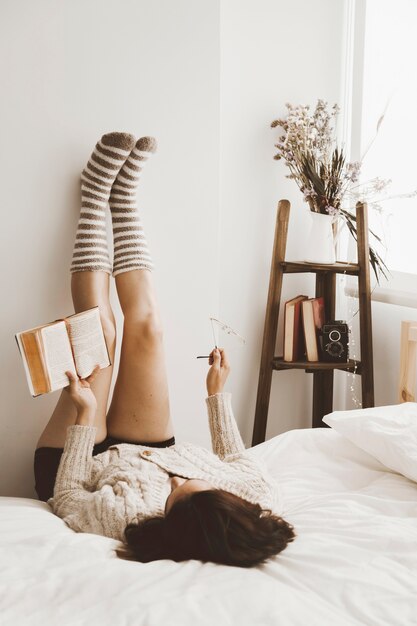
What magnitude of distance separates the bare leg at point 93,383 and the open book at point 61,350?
0.44 ft


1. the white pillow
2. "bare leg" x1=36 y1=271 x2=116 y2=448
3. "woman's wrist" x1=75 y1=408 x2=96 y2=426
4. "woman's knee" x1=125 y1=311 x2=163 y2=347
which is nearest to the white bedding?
the white pillow

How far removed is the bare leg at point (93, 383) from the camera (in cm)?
185

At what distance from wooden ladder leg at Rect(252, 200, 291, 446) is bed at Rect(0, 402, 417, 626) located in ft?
3.07

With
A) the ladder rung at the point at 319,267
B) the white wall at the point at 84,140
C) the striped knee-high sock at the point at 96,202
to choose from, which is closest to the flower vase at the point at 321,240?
the ladder rung at the point at 319,267

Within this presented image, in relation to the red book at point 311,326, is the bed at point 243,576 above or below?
below

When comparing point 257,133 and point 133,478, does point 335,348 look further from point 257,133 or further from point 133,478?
point 133,478

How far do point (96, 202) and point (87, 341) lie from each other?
0.43 m

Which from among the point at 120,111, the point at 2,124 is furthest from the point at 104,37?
the point at 2,124

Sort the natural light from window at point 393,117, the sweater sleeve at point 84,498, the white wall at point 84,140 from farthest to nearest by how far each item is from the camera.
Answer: the natural light from window at point 393,117 < the white wall at point 84,140 < the sweater sleeve at point 84,498

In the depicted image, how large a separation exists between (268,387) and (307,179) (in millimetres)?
778

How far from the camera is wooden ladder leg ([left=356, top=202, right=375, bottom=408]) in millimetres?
2426

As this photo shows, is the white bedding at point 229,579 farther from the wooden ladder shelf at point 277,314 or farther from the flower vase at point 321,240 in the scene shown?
the flower vase at point 321,240

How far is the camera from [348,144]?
2711mm

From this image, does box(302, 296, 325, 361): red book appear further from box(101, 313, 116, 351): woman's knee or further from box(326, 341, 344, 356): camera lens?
box(101, 313, 116, 351): woman's knee
